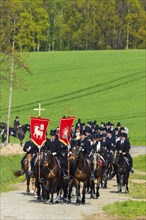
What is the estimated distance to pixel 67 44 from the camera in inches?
5335

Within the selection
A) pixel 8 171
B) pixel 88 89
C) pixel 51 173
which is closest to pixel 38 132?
pixel 51 173

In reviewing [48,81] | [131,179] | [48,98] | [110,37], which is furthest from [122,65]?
[131,179]

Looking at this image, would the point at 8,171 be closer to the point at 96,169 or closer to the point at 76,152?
the point at 96,169

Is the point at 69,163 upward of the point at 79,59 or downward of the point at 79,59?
downward

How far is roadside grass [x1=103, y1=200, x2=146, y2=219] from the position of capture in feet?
86.0

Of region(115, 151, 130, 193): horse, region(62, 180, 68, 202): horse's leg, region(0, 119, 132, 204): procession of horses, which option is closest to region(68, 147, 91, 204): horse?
region(0, 119, 132, 204): procession of horses

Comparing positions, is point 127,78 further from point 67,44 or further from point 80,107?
point 67,44

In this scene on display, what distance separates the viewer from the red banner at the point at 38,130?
29062mm

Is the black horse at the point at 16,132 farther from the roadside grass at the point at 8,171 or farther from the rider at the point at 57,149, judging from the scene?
the rider at the point at 57,149

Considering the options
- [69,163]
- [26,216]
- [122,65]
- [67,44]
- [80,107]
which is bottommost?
[26,216]

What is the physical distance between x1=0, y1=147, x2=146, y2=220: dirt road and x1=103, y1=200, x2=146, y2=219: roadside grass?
42 cm

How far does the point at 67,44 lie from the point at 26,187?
102 m

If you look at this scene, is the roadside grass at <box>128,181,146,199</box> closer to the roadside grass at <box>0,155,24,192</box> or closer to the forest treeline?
the roadside grass at <box>0,155,24,192</box>

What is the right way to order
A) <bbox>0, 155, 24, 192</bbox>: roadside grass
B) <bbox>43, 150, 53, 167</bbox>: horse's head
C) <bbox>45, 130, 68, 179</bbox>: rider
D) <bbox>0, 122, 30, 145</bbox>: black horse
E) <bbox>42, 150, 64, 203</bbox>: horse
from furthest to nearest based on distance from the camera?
<bbox>0, 122, 30, 145</bbox>: black horse < <bbox>0, 155, 24, 192</bbox>: roadside grass < <bbox>45, 130, 68, 179</bbox>: rider < <bbox>42, 150, 64, 203</bbox>: horse < <bbox>43, 150, 53, 167</bbox>: horse's head
